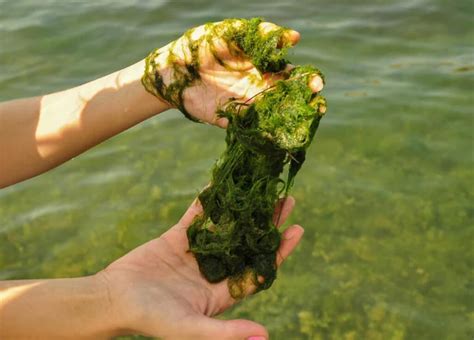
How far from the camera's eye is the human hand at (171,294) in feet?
8.59

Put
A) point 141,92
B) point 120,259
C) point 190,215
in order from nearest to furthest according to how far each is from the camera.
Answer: point 120,259, point 190,215, point 141,92

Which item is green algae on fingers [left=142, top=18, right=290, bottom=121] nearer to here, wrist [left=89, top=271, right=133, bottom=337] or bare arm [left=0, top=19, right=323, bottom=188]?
bare arm [left=0, top=19, right=323, bottom=188]

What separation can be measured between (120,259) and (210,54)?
1.36m

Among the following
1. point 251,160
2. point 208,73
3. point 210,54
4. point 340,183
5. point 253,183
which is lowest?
point 340,183

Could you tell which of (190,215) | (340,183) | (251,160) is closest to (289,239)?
(251,160)

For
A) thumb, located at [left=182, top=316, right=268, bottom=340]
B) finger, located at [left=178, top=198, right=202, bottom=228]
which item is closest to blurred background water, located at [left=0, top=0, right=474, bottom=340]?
finger, located at [left=178, top=198, right=202, bottom=228]

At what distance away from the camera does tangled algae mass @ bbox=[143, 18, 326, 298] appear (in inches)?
127

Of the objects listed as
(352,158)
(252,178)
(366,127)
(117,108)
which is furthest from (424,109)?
(117,108)

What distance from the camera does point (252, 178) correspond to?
3.57 m

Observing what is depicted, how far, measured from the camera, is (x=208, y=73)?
11.7ft

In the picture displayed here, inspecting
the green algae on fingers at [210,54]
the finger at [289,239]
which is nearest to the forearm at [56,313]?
the finger at [289,239]

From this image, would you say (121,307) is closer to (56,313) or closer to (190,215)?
(56,313)

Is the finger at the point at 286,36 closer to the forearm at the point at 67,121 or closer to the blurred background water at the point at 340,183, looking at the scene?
the forearm at the point at 67,121

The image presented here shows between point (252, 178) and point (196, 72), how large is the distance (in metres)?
0.77
